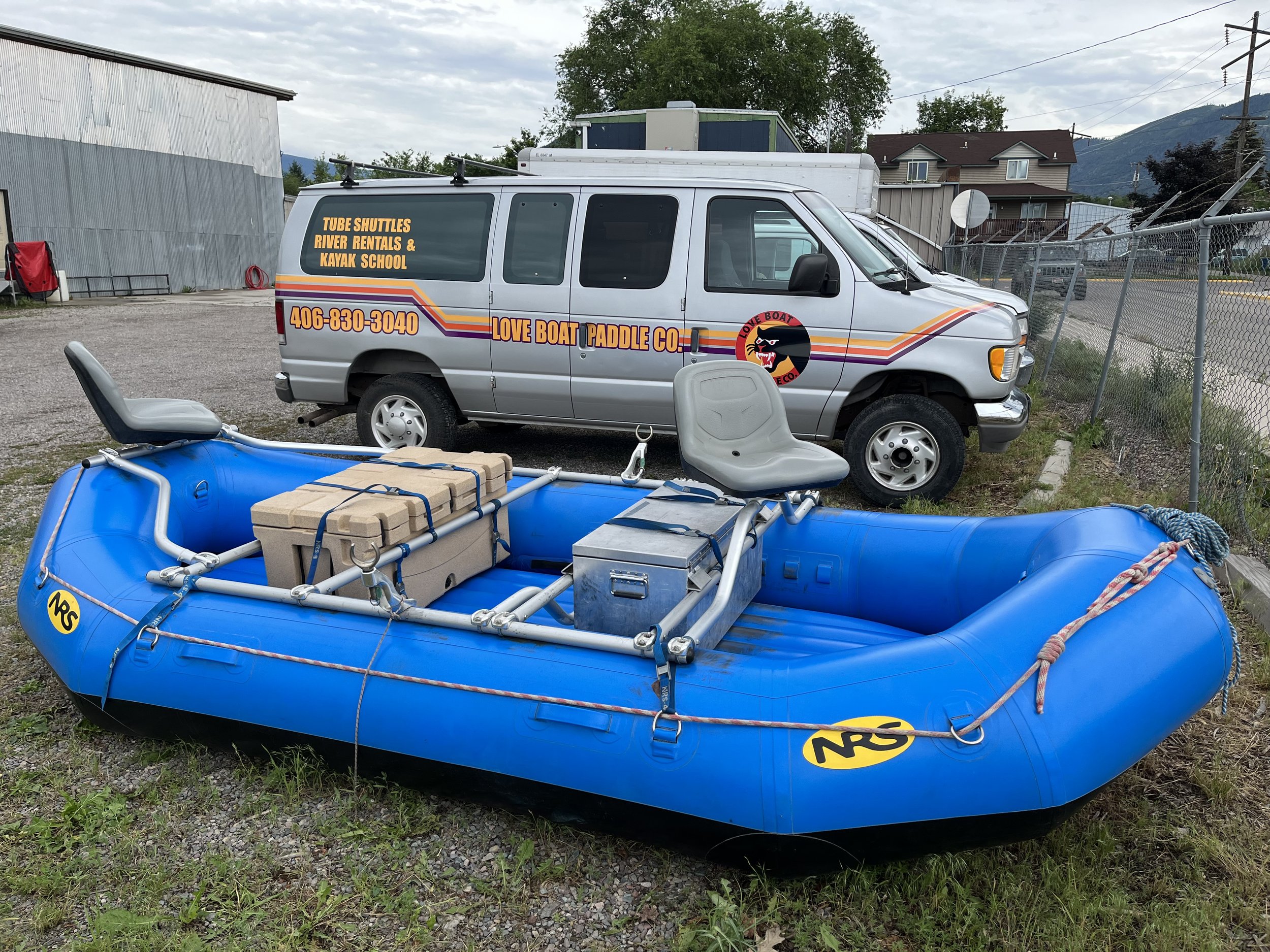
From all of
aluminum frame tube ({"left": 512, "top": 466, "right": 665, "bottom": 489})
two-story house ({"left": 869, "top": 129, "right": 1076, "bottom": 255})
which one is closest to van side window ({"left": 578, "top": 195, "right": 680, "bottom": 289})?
aluminum frame tube ({"left": 512, "top": 466, "right": 665, "bottom": 489})

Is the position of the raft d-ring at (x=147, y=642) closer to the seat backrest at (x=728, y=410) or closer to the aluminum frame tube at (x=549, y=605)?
the aluminum frame tube at (x=549, y=605)

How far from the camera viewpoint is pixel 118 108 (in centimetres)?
2583

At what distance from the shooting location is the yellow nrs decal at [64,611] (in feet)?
12.2

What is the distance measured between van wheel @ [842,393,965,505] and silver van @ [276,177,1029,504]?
1 centimetres

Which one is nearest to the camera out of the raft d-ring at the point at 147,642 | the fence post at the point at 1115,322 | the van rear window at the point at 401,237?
the raft d-ring at the point at 147,642

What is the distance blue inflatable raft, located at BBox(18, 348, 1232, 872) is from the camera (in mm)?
2709

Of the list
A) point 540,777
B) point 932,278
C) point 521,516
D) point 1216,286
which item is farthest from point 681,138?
point 540,777

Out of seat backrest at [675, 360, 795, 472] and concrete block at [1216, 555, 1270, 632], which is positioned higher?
seat backrest at [675, 360, 795, 472]

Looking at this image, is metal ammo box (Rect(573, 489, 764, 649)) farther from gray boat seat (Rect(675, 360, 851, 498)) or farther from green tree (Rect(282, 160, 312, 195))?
green tree (Rect(282, 160, 312, 195))

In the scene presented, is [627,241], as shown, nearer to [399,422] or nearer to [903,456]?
[399,422]

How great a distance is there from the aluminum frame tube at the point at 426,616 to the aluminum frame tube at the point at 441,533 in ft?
0.29

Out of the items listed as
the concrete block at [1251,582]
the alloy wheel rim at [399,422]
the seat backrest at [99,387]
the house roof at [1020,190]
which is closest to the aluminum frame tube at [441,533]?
the seat backrest at [99,387]

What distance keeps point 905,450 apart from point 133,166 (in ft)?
89.4

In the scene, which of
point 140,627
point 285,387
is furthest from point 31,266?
point 140,627
